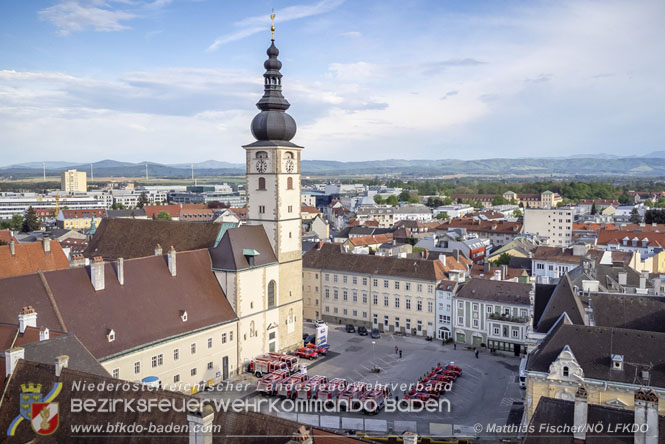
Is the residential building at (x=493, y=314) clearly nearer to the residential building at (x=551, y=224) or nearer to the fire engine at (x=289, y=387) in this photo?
the fire engine at (x=289, y=387)

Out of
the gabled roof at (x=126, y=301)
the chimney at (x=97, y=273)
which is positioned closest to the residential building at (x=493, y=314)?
the gabled roof at (x=126, y=301)

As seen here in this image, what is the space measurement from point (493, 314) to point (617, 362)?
2321 centimetres

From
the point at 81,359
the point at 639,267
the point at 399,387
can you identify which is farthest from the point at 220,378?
the point at 639,267

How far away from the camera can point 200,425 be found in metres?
15.3

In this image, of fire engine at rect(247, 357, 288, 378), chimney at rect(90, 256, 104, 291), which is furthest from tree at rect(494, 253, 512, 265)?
chimney at rect(90, 256, 104, 291)

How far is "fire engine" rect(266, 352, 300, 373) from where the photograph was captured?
4407 centimetres

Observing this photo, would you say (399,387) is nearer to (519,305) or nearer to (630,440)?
(519,305)

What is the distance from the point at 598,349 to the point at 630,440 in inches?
424

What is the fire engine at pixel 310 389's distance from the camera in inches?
1522

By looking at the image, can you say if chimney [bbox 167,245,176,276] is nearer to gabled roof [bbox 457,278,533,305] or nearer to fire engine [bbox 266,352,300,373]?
fire engine [bbox 266,352,300,373]

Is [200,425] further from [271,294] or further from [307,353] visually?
[307,353]

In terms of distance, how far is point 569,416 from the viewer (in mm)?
20453

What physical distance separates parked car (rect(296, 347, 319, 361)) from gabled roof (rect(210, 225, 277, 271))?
831 cm

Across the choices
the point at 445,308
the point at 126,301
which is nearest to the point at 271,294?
the point at 126,301
